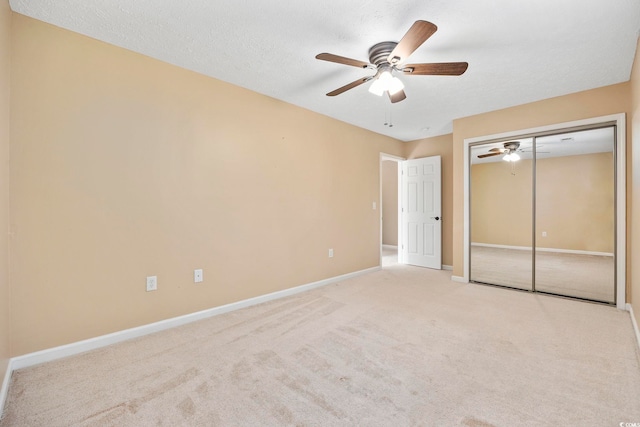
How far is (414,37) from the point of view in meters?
1.77

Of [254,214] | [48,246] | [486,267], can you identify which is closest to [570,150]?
[486,267]

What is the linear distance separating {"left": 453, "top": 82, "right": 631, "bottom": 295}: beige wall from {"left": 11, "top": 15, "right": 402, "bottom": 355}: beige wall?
233 centimetres

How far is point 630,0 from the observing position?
71.9 inches

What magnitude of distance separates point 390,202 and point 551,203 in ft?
13.5

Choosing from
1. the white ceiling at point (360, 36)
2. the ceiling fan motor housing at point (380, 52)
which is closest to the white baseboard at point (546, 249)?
the white ceiling at point (360, 36)

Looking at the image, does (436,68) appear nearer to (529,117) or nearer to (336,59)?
(336,59)

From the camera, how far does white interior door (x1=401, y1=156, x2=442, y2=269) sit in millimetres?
5145

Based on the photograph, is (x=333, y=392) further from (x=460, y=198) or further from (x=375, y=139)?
(x=375, y=139)

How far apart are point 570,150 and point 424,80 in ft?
7.19

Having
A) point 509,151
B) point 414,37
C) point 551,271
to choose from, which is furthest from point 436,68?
point 551,271

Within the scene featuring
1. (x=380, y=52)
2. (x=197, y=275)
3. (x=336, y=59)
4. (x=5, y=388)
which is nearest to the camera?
(x=5, y=388)

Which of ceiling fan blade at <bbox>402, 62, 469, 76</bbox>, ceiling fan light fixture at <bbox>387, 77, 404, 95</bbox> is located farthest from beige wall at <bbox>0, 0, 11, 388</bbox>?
ceiling fan blade at <bbox>402, 62, 469, 76</bbox>

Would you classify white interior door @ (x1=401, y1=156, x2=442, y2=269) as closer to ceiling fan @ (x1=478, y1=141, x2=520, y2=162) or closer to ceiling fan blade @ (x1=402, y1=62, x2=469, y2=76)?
ceiling fan @ (x1=478, y1=141, x2=520, y2=162)

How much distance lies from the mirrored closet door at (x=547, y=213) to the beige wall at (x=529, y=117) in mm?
164
